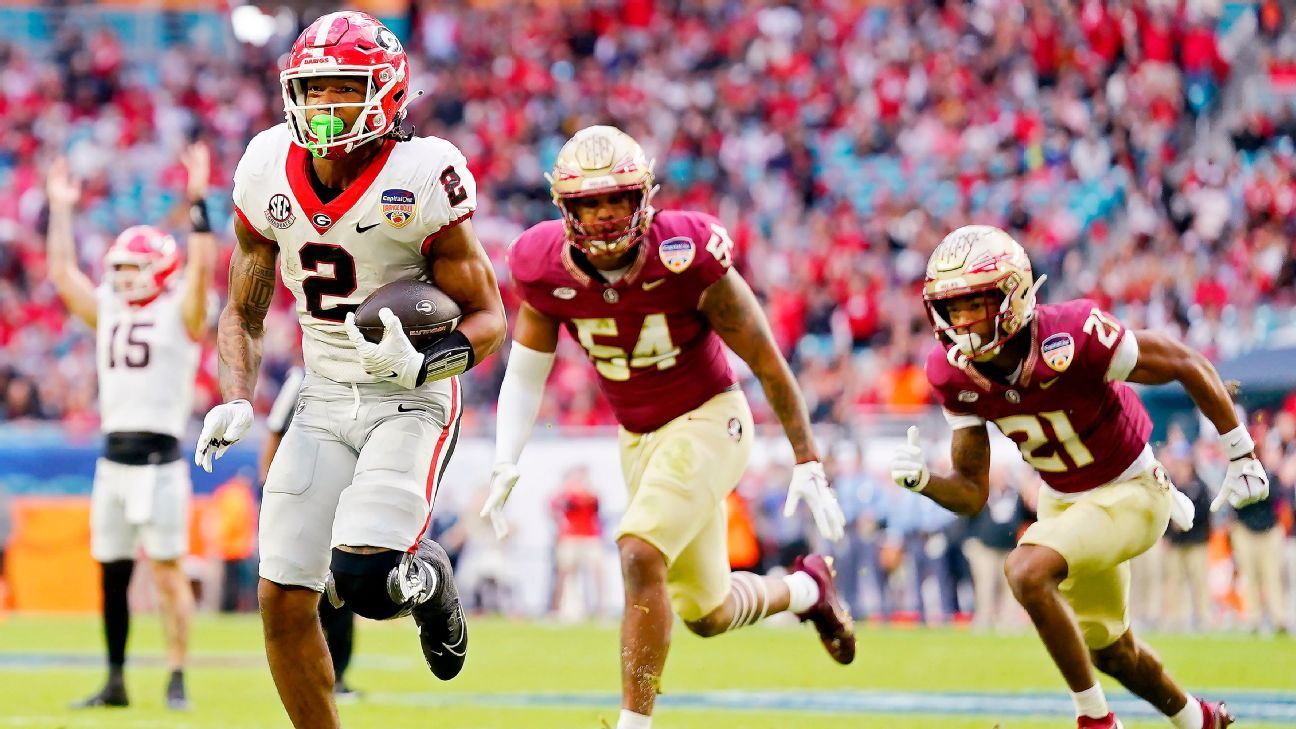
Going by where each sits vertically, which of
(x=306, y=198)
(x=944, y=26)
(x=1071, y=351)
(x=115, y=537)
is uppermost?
(x=944, y=26)

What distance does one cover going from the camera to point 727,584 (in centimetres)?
630

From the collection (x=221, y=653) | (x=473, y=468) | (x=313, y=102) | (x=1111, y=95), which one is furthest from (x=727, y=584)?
(x=1111, y=95)

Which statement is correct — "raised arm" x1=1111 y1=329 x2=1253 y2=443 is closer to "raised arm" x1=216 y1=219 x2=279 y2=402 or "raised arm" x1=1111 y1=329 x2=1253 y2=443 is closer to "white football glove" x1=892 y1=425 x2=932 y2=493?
"white football glove" x1=892 y1=425 x2=932 y2=493

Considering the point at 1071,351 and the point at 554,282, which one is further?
the point at 554,282

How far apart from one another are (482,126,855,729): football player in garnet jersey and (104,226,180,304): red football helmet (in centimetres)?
277

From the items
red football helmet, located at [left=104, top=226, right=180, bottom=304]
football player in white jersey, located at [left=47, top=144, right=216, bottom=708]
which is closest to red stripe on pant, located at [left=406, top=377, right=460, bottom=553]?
football player in white jersey, located at [left=47, top=144, right=216, bottom=708]

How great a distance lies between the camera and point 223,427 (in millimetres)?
4859

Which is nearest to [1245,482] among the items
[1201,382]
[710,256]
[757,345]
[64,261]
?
[1201,382]

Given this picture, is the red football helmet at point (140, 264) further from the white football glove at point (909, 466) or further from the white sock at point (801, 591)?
the white football glove at point (909, 466)

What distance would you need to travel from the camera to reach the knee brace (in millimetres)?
4703

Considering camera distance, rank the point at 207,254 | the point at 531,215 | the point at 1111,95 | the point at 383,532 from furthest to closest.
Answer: the point at 531,215, the point at 1111,95, the point at 207,254, the point at 383,532

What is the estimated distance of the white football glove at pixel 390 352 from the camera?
4.65m

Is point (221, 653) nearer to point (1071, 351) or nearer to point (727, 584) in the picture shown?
point (727, 584)

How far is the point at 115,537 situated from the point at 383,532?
3.81 metres
